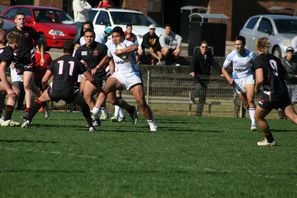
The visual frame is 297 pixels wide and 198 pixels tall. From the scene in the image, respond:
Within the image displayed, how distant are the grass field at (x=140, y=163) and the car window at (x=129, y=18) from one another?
1437 centimetres

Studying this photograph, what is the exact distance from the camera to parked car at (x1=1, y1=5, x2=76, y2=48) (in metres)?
31.5

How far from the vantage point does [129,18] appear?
31.8m

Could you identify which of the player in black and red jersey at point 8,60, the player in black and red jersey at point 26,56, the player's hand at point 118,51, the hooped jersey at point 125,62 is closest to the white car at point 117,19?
the player in black and red jersey at point 26,56

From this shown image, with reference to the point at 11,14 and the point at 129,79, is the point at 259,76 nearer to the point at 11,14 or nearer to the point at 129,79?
the point at 129,79

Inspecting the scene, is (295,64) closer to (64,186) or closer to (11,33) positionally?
(11,33)

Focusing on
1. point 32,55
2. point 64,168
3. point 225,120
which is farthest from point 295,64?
point 64,168

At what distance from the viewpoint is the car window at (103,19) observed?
31266 millimetres

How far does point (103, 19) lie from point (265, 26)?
5807 mm

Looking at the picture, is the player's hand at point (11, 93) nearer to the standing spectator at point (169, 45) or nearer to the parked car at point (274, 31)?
the standing spectator at point (169, 45)

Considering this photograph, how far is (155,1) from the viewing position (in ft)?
140

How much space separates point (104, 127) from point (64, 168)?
586 cm

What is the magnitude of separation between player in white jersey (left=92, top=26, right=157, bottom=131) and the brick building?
81.3 feet

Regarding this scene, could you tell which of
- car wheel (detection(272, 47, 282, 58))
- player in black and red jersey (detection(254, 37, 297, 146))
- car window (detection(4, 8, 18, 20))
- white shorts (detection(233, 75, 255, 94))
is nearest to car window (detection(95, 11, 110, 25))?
car window (detection(4, 8, 18, 20))

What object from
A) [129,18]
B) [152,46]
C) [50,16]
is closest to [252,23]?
[129,18]
